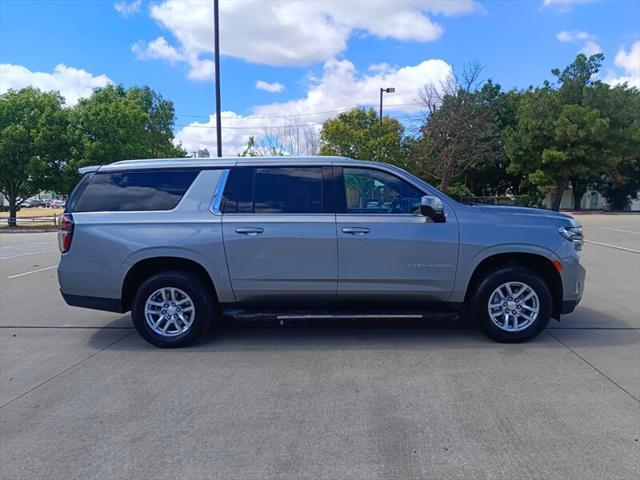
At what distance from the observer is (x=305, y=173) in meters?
5.59

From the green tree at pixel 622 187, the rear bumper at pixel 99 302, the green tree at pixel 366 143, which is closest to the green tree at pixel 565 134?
the green tree at pixel 622 187

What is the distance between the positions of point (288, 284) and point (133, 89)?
51.2m

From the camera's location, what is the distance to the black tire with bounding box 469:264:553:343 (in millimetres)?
5438

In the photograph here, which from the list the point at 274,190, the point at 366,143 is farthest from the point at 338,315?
the point at 366,143

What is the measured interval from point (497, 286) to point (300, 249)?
6.95ft

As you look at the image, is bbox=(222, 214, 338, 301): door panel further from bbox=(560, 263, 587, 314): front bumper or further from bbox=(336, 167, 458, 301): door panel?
bbox=(560, 263, 587, 314): front bumper

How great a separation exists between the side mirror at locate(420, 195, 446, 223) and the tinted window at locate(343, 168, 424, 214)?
19 cm

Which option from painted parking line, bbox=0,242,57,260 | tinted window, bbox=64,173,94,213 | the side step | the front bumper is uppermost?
tinted window, bbox=64,173,94,213

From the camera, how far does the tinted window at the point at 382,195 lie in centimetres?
552

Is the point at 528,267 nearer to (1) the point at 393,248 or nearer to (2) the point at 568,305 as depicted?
(2) the point at 568,305

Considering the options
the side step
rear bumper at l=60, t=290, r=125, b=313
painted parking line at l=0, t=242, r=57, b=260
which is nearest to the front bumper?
the side step

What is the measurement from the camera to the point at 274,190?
555cm

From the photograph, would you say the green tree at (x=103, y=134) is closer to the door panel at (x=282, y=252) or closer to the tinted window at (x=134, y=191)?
the tinted window at (x=134, y=191)

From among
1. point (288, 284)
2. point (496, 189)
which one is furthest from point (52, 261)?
point (496, 189)
